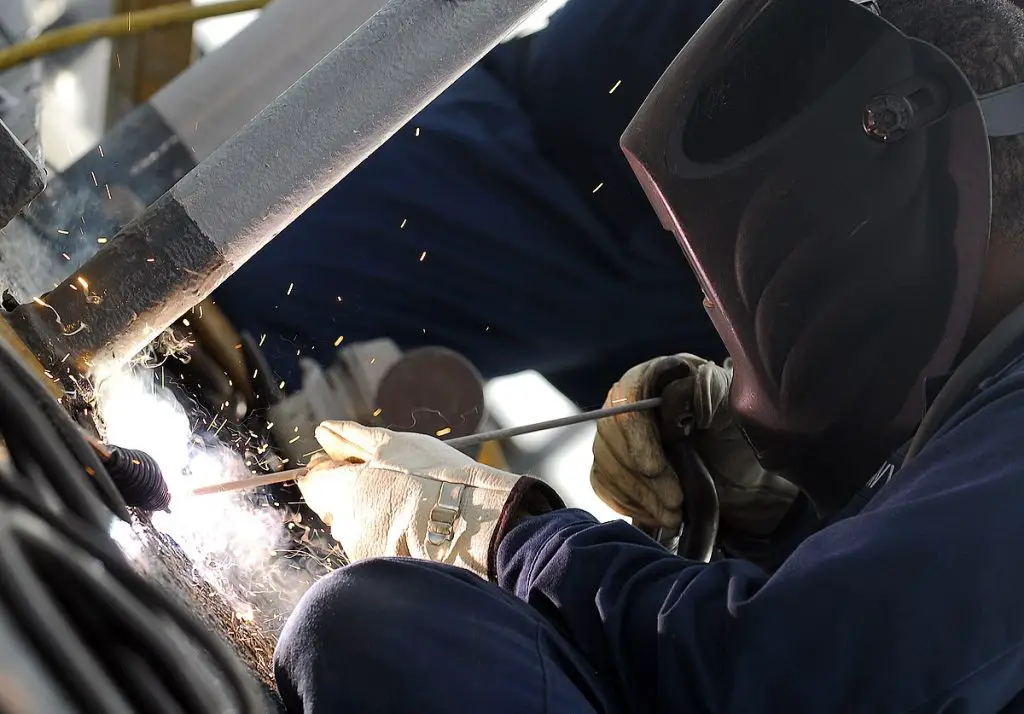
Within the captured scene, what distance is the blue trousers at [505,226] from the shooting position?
1.78 meters

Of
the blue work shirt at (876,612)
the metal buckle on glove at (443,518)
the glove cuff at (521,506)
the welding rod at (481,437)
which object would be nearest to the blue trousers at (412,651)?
the blue work shirt at (876,612)

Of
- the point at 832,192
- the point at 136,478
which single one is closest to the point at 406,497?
the point at 136,478

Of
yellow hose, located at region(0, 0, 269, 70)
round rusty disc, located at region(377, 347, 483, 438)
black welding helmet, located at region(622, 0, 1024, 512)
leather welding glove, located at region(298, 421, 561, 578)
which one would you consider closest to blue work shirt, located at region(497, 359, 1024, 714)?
black welding helmet, located at region(622, 0, 1024, 512)

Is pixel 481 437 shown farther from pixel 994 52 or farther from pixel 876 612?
pixel 994 52

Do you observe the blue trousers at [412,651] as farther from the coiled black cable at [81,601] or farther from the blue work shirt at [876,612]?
the coiled black cable at [81,601]

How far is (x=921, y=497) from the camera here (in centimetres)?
70

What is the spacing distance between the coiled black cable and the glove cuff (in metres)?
0.66

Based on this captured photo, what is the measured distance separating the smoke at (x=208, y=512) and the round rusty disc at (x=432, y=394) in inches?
13.5

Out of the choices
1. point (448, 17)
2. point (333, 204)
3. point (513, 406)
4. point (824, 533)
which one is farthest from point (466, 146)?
point (824, 533)

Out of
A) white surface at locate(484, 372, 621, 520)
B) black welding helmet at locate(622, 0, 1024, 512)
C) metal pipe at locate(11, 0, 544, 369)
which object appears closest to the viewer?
metal pipe at locate(11, 0, 544, 369)


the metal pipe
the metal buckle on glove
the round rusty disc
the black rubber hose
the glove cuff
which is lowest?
the glove cuff

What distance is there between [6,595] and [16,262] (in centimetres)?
91

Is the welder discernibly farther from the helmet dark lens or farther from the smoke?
the smoke

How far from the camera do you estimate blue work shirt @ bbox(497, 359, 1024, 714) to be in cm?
64
